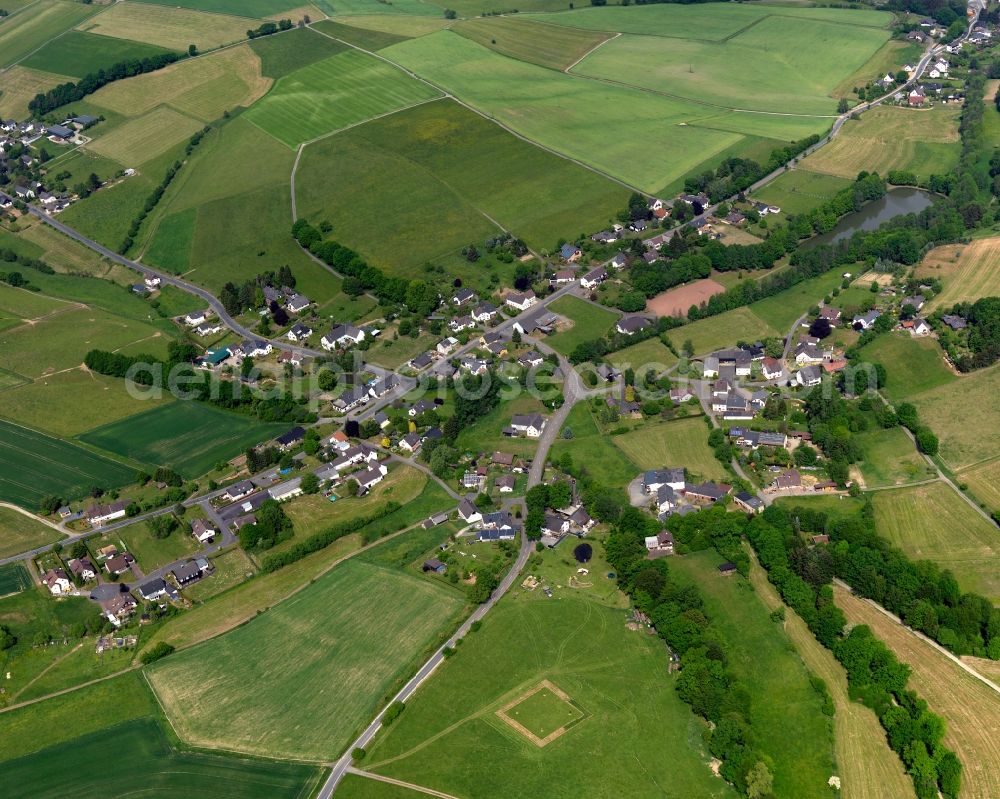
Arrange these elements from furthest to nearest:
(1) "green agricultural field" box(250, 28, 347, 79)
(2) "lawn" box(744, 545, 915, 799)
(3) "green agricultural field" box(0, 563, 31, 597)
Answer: (1) "green agricultural field" box(250, 28, 347, 79) < (3) "green agricultural field" box(0, 563, 31, 597) < (2) "lawn" box(744, 545, 915, 799)

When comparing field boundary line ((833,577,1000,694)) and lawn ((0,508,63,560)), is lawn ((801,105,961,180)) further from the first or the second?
lawn ((0,508,63,560))

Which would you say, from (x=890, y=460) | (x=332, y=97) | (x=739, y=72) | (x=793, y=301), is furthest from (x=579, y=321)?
(x=739, y=72)

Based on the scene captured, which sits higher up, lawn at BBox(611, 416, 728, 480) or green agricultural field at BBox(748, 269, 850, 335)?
green agricultural field at BBox(748, 269, 850, 335)

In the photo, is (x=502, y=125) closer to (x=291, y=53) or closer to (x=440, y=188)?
(x=440, y=188)

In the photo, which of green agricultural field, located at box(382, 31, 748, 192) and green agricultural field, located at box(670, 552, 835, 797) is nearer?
green agricultural field, located at box(670, 552, 835, 797)

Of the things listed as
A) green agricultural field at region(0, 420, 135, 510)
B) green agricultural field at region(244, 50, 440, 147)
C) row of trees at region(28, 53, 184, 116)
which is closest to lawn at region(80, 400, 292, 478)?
green agricultural field at region(0, 420, 135, 510)

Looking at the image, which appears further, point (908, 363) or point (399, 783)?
point (908, 363)
